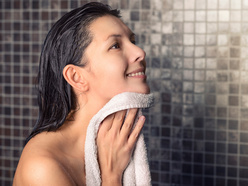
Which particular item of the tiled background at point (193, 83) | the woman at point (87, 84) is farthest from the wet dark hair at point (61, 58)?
the tiled background at point (193, 83)

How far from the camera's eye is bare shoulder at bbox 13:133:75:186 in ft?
2.60

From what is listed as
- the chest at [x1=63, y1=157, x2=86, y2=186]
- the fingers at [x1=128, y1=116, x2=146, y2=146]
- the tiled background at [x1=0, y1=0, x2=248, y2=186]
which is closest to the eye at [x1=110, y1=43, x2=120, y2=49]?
the fingers at [x1=128, y1=116, x2=146, y2=146]

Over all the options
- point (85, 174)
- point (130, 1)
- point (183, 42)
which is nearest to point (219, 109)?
point (183, 42)

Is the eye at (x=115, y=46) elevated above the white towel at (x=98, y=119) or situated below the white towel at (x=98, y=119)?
above

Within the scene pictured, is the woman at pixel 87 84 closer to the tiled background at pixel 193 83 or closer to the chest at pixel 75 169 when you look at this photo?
the chest at pixel 75 169

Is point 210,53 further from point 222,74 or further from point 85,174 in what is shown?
point 85,174

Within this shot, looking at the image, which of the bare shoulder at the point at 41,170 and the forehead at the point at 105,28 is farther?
the forehead at the point at 105,28

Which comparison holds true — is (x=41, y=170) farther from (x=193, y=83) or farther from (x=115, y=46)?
(x=193, y=83)

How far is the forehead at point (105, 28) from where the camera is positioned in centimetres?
94

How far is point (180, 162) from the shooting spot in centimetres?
172

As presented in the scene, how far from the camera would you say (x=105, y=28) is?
95 centimetres

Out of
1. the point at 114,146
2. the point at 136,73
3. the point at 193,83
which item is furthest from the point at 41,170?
the point at 193,83

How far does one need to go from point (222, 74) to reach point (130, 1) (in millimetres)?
571

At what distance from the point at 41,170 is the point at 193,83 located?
3.37 feet
